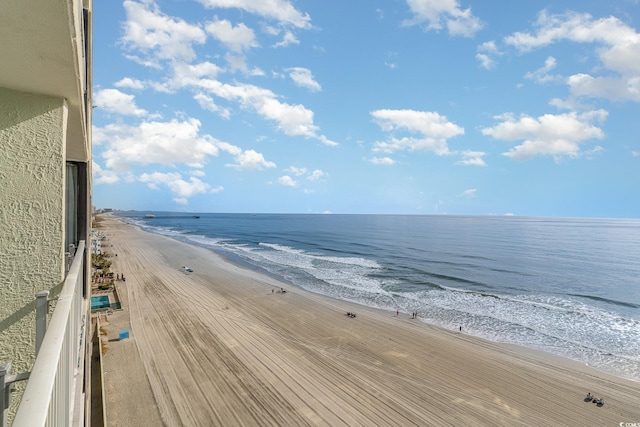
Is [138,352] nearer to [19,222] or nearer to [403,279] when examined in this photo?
[19,222]

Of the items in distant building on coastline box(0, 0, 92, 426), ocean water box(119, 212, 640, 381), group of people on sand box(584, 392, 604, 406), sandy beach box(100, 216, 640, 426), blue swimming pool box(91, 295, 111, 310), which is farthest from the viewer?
blue swimming pool box(91, 295, 111, 310)

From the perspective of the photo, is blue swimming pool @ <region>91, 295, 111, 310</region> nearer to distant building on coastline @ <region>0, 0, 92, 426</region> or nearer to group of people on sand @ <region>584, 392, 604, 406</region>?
distant building on coastline @ <region>0, 0, 92, 426</region>

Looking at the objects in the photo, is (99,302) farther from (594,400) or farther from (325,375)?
(594,400)

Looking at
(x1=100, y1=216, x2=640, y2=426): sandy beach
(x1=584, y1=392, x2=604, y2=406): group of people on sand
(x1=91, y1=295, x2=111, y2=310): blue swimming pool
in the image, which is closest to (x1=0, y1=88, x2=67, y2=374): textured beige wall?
(x1=100, y1=216, x2=640, y2=426): sandy beach

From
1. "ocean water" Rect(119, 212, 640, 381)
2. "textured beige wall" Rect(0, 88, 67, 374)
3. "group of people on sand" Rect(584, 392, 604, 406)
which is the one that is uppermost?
"textured beige wall" Rect(0, 88, 67, 374)

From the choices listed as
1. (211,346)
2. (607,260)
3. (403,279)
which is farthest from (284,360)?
(607,260)

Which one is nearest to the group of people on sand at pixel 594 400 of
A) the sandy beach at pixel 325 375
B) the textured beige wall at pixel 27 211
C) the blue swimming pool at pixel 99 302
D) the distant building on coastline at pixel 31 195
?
the sandy beach at pixel 325 375

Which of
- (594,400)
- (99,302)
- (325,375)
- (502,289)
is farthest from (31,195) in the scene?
(502,289)
